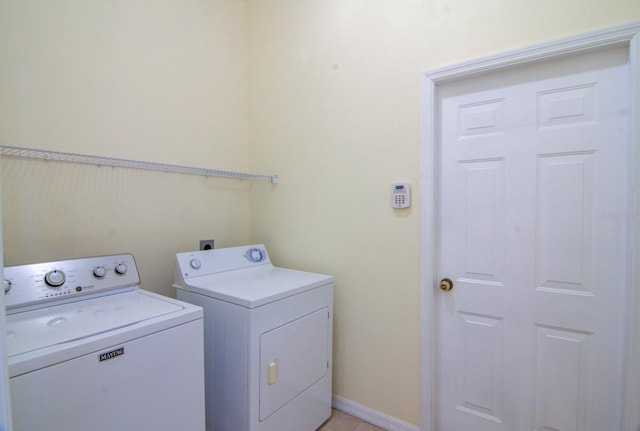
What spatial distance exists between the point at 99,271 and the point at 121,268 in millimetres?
96

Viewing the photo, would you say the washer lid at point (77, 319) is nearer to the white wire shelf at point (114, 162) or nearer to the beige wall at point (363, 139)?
the white wire shelf at point (114, 162)

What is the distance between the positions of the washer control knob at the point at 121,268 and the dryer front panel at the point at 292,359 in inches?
29.8

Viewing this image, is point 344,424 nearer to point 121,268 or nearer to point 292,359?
point 292,359

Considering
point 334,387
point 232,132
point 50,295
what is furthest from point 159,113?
point 334,387

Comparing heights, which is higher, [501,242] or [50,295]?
[501,242]

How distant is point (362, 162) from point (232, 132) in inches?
43.2

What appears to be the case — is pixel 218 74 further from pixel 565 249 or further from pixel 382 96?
pixel 565 249

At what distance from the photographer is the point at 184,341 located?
1.26 metres

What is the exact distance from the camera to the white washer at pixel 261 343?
1.49 metres

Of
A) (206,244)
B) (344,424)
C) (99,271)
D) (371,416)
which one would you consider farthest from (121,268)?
(371,416)

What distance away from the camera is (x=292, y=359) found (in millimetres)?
1676

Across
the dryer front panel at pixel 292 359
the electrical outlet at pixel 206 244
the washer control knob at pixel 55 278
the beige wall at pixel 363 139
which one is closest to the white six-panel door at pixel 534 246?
the beige wall at pixel 363 139

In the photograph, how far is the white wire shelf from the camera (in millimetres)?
1433

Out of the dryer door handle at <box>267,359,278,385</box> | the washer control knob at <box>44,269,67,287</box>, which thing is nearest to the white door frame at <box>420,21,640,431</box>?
the dryer door handle at <box>267,359,278,385</box>
